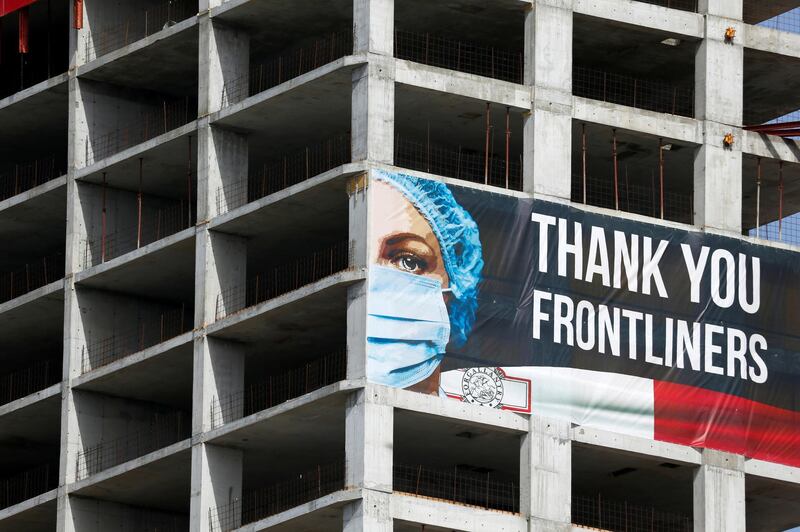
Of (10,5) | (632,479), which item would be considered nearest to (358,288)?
(632,479)

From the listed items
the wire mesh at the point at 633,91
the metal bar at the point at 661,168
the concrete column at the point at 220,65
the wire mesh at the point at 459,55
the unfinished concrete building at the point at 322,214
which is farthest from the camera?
the wire mesh at the point at 633,91

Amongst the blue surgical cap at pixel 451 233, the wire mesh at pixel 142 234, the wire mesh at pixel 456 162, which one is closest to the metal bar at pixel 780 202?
the wire mesh at pixel 456 162

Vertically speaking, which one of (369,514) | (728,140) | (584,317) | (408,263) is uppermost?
(728,140)

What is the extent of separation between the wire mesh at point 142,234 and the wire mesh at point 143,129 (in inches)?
97.2

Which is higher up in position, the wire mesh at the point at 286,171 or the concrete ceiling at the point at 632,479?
the wire mesh at the point at 286,171

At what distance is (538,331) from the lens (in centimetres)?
9281

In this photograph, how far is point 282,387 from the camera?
344 feet

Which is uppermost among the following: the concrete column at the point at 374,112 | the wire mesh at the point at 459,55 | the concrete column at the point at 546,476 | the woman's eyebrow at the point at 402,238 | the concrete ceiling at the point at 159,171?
the wire mesh at the point at 459,55

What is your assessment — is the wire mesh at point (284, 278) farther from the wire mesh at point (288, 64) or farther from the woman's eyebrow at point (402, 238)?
the woman's eyebrow at point (402, 238)

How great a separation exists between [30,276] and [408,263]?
25.1m

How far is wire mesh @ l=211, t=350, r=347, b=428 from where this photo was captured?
96.8 metres

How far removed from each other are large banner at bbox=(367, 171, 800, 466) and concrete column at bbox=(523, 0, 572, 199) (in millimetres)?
960

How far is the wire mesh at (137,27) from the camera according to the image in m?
106

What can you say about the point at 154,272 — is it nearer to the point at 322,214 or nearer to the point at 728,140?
the point at 322,214
